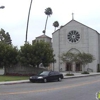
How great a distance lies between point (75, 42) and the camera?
A: 85.8 metres

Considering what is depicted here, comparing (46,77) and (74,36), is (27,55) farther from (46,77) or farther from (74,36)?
(74,36)

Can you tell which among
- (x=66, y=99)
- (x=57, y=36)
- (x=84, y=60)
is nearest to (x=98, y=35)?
(x=57, y=36)

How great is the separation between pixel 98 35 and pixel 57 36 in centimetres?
1227

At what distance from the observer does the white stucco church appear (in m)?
83.8

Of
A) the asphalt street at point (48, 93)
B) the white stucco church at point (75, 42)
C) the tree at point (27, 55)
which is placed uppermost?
the white stucco church at point (75, 42)

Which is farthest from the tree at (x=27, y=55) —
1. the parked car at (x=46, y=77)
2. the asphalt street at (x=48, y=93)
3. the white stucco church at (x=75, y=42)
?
the white stucco church at (x=75, y=42)

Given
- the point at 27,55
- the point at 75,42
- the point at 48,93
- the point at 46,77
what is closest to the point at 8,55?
the point at 27,55

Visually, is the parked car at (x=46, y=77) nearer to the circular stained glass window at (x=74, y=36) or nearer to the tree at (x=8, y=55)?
the tree at (x=8, y=55)

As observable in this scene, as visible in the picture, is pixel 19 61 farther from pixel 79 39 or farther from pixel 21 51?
pixel 79 39

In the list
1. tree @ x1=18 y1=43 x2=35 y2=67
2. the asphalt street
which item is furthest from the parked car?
tree @ x1=18 y1=43 x2=35 y2=67

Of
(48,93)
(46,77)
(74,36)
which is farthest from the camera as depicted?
(74,36)

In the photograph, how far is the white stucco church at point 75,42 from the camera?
275 feet

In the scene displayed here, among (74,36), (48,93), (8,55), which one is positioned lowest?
(48,93)

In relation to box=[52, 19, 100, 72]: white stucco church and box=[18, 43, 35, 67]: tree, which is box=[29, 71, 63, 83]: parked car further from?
box=[52, 19, 100, 72]: white stucco church
